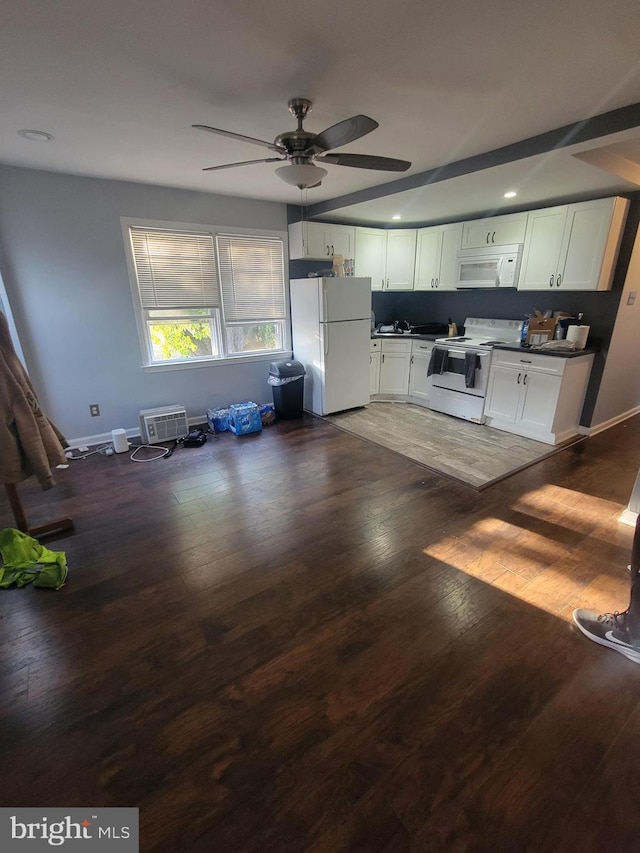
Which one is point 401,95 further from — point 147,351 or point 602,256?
point 147,351

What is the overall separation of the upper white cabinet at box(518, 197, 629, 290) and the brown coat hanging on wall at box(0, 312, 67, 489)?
4.60 meters

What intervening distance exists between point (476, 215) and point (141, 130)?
3.82 metres

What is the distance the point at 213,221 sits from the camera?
167 inches

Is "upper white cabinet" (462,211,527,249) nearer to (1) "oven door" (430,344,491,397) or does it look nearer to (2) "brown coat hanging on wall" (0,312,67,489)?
(1) "oven door" (430,344,491,397)

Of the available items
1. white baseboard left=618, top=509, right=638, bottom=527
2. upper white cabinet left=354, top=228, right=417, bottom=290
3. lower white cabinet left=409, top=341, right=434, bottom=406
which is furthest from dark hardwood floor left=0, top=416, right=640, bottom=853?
upper white cabinet left=354, top=228, right=417, bottom=290

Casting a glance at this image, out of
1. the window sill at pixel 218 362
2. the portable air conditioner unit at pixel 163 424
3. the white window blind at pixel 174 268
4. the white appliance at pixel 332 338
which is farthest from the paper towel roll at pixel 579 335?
the portable air conditioner unit at pixel 163 424

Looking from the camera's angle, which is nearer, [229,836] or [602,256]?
[229,836]

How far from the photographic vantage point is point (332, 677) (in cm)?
162

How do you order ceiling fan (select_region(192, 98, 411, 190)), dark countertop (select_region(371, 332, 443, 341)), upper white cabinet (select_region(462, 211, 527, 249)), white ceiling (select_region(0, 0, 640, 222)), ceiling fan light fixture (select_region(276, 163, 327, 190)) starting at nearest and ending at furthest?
1. white ceiling (select_region(0, 0, 640, 222))
2. ceiling fan (select_region(192, 98, 411, 190))
3. ceiling fan light fixture (select_region(276, 163, 327, 190))
4. upper white cabinet (select_region(462, 211, 527, 249))
5. dark countertop (select_region(371, 332, 443, 341))

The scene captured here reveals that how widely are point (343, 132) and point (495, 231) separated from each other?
3215 millimetres

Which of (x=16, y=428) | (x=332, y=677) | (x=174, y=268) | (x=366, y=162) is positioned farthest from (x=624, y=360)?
(x=16, y=428)

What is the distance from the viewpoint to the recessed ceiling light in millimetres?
2473

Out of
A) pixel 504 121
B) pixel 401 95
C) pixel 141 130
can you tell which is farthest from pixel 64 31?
pixel 504 121

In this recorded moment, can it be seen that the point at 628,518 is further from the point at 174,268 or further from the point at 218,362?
the point at 174,268
